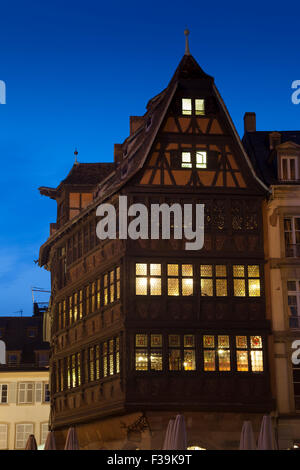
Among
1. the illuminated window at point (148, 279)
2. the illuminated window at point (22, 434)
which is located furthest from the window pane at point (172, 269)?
the illuminated window at point (22, 434)

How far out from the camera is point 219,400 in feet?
95.2

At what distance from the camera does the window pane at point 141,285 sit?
29625 millimetres

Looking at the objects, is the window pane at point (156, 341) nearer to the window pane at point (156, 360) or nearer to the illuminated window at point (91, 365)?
the window pane at point (156, 360)

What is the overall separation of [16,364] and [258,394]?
26.8m

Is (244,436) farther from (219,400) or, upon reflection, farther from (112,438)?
(112,438)

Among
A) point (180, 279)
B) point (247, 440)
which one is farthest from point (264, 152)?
point (247, 440)

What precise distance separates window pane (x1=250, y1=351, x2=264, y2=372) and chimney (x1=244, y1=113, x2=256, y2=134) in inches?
410

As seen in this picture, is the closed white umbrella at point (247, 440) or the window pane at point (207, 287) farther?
the window pane at point (207, 287)

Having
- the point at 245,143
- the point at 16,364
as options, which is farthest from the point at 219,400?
the point at 16,364

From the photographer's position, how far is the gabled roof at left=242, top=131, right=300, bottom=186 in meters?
32.9

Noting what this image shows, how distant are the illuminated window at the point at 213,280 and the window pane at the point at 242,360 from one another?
2.05 meters

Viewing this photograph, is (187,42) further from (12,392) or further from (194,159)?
(12,392)

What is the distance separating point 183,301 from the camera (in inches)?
1169

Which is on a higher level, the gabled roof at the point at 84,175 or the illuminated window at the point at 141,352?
the gabled roof at the point at 84,175
